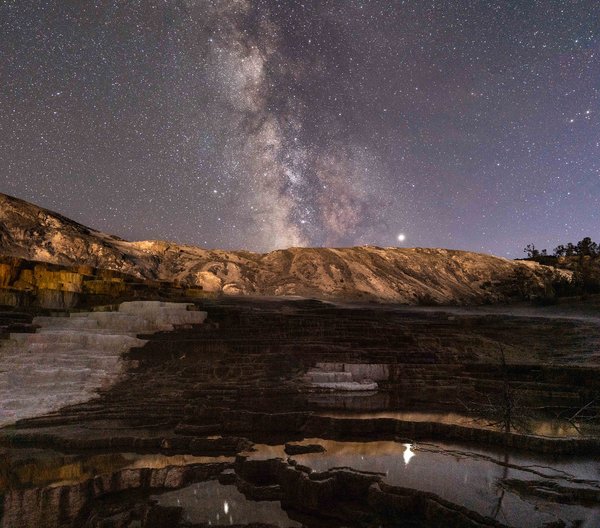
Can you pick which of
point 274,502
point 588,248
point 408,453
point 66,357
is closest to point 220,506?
point 274,502

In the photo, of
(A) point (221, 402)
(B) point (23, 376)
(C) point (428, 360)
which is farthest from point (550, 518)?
(B) point (23, 376)

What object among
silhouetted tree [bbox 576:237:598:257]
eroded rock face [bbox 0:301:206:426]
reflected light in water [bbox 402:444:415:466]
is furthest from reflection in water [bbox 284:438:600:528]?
silhouetted tree [bbox 576:237:598:257]

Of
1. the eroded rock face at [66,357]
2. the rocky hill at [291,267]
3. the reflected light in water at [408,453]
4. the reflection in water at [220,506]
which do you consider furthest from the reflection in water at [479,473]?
the rocky hill at [291,267]

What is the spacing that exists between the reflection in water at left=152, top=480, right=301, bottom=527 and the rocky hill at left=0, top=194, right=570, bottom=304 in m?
34.6

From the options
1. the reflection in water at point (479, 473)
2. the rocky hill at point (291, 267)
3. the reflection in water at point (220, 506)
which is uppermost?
the rocky hill at point (291, 267)

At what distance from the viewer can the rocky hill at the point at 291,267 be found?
39469 mm

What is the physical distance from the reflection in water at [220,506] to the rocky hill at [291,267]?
34.6m

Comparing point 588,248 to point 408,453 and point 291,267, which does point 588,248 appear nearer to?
point 291,267

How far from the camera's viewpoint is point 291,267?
47594mm

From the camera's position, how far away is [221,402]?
981 centimetres

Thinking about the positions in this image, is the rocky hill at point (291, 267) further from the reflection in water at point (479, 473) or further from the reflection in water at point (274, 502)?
the reflection in water at point (274, 502)

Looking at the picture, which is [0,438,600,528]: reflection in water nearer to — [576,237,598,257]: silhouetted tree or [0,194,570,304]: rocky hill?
[0,194,570,304]: rocky hill

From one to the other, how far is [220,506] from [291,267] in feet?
140

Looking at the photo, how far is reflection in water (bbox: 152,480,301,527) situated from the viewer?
4684mm
